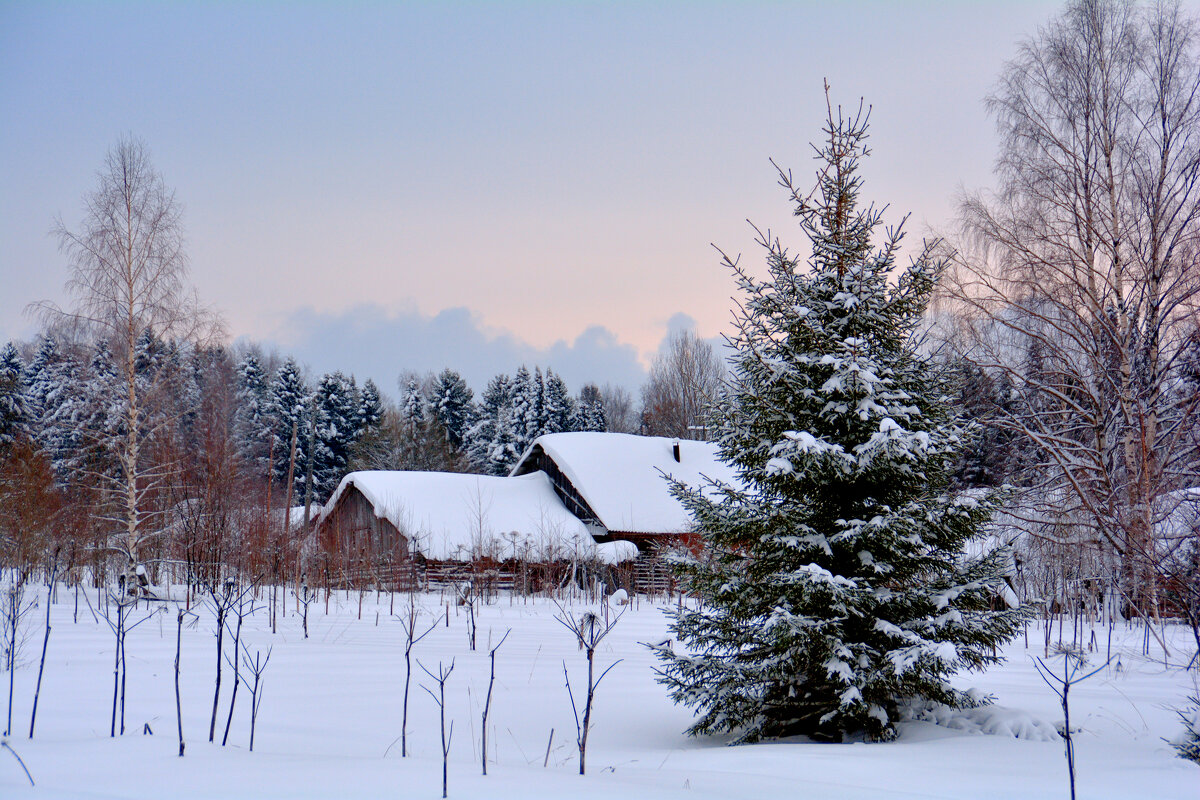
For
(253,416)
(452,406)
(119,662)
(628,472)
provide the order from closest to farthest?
(119,662) < (628,472) < (253,416) < (452,406)

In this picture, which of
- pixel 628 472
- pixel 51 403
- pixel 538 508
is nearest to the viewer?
pixel 538 508

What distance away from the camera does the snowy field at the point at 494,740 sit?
3604mm

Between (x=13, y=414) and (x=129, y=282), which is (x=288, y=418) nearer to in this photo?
(x=13, y=414)

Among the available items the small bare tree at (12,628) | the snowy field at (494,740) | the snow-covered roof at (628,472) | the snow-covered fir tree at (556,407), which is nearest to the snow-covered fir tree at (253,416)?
the snow-covered fir tree at (556,407)

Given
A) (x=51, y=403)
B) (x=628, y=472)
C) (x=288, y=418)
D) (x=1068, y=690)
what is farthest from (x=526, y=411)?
(x=1068, y=690)

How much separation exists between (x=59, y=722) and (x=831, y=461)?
5.42 metres

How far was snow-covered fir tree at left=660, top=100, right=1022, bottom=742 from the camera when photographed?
17.7 feet

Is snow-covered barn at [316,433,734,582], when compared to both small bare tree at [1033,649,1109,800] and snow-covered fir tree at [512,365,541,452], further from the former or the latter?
small bare tree at [1033,649,1109,800]

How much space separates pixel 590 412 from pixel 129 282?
118 ft

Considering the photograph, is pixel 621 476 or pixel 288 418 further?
pixel 288 418

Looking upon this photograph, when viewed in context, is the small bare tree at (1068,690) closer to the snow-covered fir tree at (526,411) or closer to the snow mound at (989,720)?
the snow mound at (989,720)

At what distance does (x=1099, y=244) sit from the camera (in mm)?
14094

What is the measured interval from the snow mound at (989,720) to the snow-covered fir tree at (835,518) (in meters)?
0.19

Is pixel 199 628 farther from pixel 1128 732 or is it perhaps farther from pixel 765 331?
pixel 1128 732
